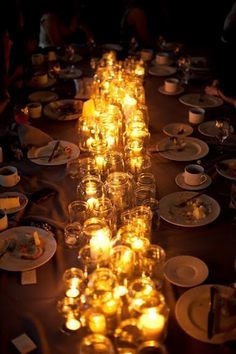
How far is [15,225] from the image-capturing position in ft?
7.81

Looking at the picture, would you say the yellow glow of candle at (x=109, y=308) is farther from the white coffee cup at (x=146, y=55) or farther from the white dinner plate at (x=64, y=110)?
the white coffee cup at (x=146, y=55)

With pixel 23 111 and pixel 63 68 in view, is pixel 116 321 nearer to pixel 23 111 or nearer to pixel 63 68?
pixel 23 111

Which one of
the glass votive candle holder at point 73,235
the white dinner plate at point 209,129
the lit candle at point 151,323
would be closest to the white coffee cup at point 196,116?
the white dinner plate at point 209,129

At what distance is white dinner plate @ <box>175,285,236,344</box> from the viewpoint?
1715mm

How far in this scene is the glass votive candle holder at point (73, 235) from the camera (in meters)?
2.22

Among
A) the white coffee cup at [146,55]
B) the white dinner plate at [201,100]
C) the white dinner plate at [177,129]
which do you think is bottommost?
the white dinner plate at [177,129]

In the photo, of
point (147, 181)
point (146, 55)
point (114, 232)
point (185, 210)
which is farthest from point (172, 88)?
point (114, 232)

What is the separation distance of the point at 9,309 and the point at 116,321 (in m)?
0.48

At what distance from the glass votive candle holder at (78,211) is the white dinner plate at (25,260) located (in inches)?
7.3

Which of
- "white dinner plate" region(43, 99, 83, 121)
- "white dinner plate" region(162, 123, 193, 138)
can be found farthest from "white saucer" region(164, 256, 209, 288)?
"white dinner plate" region(43, 99, 83, 121)

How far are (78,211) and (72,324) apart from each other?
0.76 m

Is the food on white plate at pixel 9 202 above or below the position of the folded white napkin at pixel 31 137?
below

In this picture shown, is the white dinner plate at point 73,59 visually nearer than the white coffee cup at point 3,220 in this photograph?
No

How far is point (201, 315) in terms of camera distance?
5.91 feet
